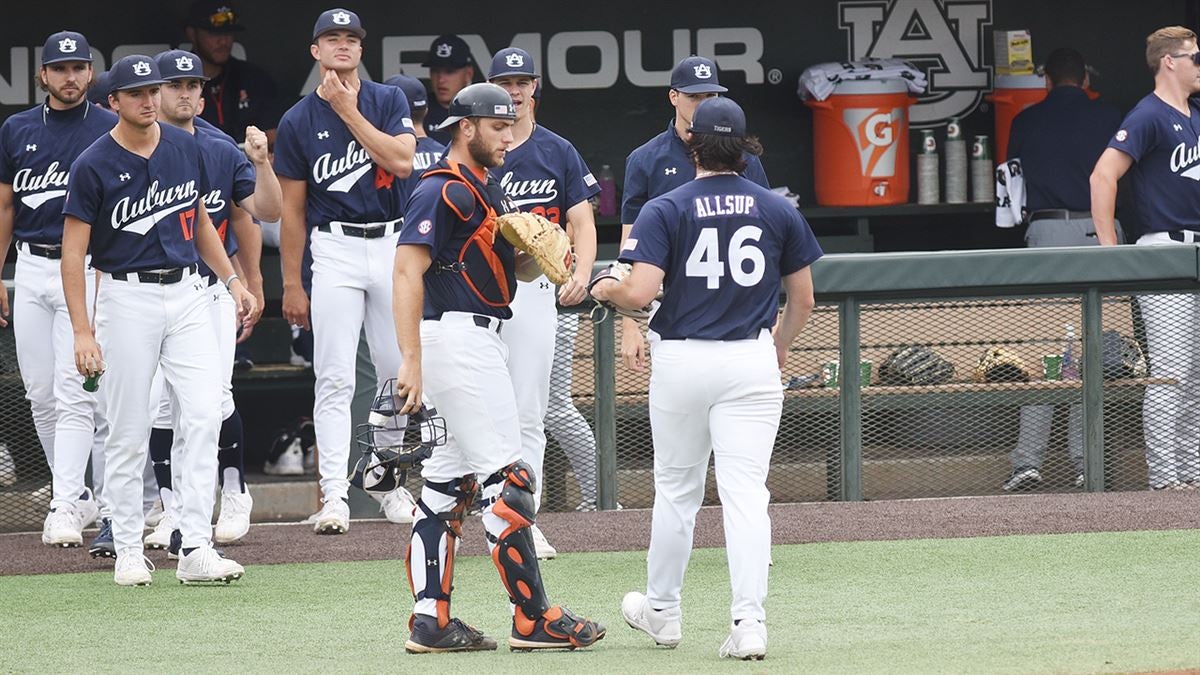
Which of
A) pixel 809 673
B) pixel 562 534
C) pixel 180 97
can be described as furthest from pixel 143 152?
pixel 809 673

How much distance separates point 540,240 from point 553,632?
996 mm

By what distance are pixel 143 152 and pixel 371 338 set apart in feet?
4.42

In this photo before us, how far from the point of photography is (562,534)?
685 centimetres

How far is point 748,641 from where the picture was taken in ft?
14.8

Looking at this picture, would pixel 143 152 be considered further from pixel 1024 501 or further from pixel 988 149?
pixel 988 149

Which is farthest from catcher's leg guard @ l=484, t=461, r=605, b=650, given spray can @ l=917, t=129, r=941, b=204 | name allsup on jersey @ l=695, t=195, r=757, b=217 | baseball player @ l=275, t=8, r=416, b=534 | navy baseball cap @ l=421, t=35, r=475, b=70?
spray can @ l=917, t=129, r=941, b=204

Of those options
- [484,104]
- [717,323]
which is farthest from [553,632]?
[484,104]

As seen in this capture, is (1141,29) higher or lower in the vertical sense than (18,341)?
higher

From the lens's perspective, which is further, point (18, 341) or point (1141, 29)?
point (1141, 29)

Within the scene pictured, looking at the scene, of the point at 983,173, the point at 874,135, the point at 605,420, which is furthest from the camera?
the point at 983,173

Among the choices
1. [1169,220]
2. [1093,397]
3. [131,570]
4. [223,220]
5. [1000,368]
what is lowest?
[131,570]

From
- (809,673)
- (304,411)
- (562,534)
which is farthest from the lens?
(304,411)

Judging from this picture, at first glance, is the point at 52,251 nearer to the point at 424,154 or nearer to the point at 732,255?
the point at 424,154

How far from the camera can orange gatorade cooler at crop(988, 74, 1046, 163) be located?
944 centimetres
